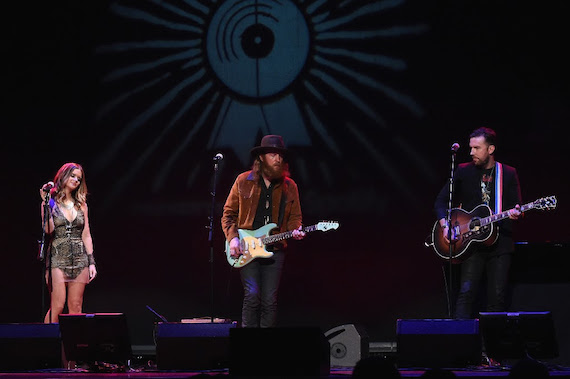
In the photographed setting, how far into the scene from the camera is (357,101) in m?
8.61

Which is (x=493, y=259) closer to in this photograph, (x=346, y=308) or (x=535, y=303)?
(x=535, y=303)

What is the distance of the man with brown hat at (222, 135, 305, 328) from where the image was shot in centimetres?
724

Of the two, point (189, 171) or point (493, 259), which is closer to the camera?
point (493, 259)

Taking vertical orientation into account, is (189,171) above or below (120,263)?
above

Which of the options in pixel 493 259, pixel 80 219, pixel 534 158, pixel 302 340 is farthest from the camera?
pixel 534 158

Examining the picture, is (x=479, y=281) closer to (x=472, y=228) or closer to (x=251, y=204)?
(x=472, y=228)

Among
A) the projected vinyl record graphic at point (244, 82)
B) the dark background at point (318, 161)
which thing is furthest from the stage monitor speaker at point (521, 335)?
the projected vinyl record graphic at point (244, 82)

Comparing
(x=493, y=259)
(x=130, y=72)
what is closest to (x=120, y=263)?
(x=130, y=72)

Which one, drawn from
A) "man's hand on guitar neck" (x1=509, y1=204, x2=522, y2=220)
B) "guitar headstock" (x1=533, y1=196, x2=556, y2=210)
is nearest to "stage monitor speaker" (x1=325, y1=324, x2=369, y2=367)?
"man's hand on guitar neck" (x1=509, y1=204, x2=522, y2=220)

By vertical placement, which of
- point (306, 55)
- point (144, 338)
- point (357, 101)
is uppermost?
point (306, 55)

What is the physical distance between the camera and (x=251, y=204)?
748 cm

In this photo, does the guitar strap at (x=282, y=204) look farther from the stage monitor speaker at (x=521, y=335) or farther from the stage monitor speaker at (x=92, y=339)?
the stage monitor speaker at (x=521, y=335)

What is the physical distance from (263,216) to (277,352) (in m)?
2.64

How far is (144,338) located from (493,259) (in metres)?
4.07
